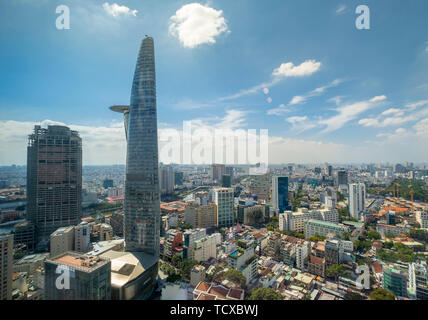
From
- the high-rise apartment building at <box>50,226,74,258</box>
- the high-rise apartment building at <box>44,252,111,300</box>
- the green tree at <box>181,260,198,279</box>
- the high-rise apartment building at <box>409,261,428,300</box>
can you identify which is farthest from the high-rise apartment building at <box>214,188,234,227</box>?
the high-rise apartment building at <box>44,252,111,300</box>

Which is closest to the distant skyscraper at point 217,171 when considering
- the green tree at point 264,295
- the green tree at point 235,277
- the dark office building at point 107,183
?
the dark office building at point 107,183

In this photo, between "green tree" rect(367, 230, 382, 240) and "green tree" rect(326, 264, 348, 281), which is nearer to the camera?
"green tree" rect(326, 264, 348, 281)

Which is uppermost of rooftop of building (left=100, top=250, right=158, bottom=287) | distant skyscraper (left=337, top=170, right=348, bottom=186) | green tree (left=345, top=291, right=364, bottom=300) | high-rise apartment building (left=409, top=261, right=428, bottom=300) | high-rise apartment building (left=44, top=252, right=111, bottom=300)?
distant skyscraper (left=337, top=170, right=348, bottom=186)

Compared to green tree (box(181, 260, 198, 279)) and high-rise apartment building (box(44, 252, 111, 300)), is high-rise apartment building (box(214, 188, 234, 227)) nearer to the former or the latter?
green tree (box(181, 260, 198, 279))

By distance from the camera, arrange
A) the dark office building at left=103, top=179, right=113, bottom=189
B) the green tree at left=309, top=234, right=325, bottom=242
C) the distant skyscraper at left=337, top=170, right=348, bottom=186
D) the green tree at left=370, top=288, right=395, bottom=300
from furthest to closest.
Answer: the dark office building at left=103, top=179, right=113, bottom=189 < the distant skyscraper at left=337, top=170, right=348, bottom=186 < the green tree at left=309, top=234, right=325, bottom=242 < the green tree at left=370, top=288, right=395, bottom=300

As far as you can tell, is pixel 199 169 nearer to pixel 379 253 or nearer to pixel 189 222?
pixel 189 222

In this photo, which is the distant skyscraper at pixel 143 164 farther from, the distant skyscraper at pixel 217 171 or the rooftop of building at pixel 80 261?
the distant skyscraper at pixel 217 171
